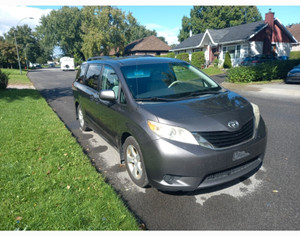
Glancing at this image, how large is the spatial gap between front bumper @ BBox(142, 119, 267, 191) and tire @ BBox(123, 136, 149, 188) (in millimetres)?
177

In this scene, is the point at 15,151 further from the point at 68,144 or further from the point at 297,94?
the point at 297,94

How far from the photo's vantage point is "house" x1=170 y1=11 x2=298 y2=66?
28.9m

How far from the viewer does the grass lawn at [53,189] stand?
254 centimetres

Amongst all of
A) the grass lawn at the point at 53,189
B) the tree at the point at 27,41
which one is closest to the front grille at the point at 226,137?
the grass lawn at the point at 53,189

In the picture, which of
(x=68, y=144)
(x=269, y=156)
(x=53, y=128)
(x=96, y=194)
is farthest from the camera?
(x=53, y=128)

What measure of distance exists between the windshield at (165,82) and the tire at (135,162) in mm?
689

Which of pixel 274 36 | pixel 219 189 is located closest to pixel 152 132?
pixel 219 189

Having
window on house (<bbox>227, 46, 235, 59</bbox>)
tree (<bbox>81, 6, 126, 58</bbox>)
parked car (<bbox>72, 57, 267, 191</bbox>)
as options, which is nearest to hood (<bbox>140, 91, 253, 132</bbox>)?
parked car (<bbox>72, 57, 267, 191</bbox>)

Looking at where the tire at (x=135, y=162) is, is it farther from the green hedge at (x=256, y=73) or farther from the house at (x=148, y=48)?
the house at (x=148, y=48)

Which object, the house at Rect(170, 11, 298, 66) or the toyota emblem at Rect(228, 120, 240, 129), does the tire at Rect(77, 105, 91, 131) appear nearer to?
the toyota emblem at Rect(228, 120, 240, 129)

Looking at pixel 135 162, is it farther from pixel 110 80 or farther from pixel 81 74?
pixel 81 74

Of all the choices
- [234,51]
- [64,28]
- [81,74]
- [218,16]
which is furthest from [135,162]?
[64,28]

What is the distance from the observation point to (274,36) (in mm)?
31188

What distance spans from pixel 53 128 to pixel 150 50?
146 feet
